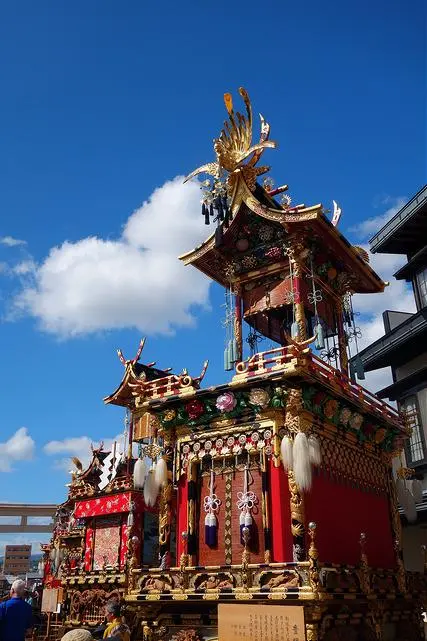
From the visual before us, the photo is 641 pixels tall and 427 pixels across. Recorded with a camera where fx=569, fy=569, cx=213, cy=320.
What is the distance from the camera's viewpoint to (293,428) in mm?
14875

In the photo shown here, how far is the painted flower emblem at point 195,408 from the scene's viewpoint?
1690 centimetres

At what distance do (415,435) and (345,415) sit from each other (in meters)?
8.62

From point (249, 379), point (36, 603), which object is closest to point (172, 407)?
point (249, 379)

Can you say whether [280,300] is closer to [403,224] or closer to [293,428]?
[293,428]

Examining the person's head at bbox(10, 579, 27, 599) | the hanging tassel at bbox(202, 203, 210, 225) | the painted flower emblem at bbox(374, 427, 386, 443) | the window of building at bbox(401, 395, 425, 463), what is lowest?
the person's head at bbox(10, 579, 27, 599)

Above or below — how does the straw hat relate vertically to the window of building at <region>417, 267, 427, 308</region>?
below

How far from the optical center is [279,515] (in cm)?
1447

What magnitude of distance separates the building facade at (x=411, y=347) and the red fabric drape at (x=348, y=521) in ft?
13.7

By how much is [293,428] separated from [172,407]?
4252 mm

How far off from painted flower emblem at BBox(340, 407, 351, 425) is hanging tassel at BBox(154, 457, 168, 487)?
5.48 m

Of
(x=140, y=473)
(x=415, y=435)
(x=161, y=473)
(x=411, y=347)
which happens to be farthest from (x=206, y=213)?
(x=415, y=435)

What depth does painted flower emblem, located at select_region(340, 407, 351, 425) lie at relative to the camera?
56.0 ft

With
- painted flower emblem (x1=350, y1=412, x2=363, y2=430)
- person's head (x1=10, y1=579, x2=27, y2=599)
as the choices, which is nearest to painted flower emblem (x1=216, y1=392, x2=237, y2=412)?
painted flower emblem (x1=350, y1=412, x2=363, y2=430)

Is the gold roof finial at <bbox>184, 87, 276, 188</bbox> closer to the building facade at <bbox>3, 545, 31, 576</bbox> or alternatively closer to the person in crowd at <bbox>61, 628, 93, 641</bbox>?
the person in crowd at <bbox>61, 628, 93, 641</bbox>
